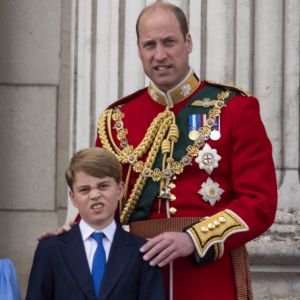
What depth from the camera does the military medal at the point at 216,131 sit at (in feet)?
12.6

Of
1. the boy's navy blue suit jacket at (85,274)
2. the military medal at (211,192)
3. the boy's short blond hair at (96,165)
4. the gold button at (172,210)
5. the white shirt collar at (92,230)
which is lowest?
the boy's navy blue suit jacket at (85,274)

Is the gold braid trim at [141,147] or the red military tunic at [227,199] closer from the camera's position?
the red military tunic at [227,199]

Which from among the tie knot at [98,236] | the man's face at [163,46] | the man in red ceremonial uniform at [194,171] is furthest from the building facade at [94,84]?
the tie knot at [98,236]

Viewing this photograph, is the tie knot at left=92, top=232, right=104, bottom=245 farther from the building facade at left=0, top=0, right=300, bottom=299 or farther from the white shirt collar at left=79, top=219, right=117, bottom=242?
the building facade at left=0, top=0, right=300, bottom=299

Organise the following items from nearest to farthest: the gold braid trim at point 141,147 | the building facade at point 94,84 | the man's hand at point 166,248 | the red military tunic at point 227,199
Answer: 1. the man's hand at point 166,248
2. the red military tunic at point 227,199
3. the gold braid trim at point 141,147
4. the building facade at point 94,84

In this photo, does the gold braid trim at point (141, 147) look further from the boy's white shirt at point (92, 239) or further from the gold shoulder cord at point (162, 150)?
the boy's white shirt at point (92, 239)

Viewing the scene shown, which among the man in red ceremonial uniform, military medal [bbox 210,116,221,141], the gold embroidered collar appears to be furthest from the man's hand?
the gold embroidered collar

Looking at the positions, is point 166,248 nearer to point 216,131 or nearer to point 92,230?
point 92,230

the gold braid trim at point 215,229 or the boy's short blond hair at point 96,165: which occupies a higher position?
the boy's short blond hair at point 96,165

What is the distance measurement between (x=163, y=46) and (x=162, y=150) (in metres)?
0.34

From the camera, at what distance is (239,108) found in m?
3.84

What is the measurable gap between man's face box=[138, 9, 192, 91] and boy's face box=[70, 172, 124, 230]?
0.42 m

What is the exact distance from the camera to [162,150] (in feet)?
12.8

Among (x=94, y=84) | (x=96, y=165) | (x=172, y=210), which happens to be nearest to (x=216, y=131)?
(x=172, y=210)
